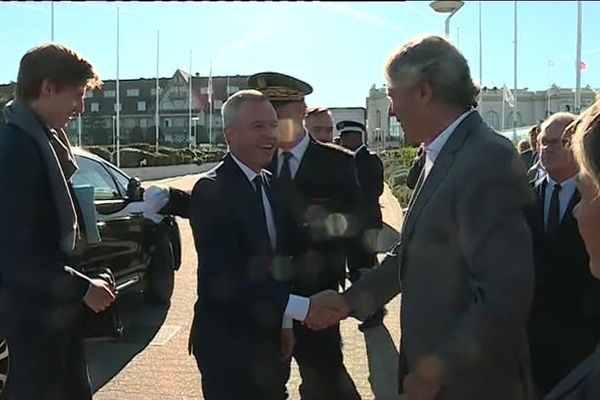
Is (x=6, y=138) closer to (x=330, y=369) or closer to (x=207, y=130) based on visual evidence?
(x=330, y=369)

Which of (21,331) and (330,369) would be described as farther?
(330,369)

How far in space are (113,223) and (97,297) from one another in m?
4.34

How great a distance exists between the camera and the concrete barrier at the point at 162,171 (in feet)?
134

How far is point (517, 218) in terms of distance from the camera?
7.47 feet

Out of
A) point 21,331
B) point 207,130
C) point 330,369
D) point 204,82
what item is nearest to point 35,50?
point 21,331

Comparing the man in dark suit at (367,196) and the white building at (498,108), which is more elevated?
the white building at (498,108)

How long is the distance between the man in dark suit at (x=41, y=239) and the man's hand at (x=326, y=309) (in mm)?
877

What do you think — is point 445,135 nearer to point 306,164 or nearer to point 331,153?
point 306,164

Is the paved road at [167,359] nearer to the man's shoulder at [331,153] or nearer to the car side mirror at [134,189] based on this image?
the car side mirror at [134,189]

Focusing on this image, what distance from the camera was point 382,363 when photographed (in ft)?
20.4

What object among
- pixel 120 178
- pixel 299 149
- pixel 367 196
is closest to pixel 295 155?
pixel 299 149

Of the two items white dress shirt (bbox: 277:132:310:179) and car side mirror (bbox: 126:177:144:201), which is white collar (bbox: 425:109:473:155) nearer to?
white dress shirt (bbox: 277:132:310:179)

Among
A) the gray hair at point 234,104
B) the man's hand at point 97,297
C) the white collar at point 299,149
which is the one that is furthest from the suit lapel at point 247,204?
the white collar at point 299,149

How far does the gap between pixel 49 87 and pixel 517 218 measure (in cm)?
185
